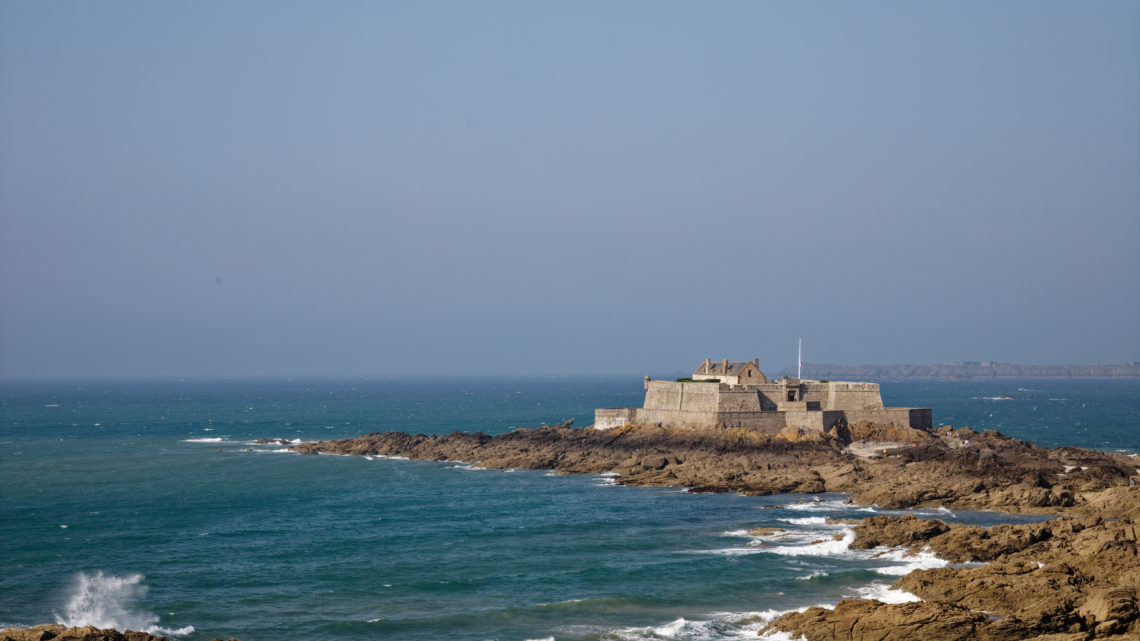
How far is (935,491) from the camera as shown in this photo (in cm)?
4375

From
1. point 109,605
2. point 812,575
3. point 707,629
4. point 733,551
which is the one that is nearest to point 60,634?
point 109,605

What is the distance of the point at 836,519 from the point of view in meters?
40.0

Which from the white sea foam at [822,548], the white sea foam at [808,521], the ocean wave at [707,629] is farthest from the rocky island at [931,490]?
the white sea foam at [808,521]

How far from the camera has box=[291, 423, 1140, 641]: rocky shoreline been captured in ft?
75.5

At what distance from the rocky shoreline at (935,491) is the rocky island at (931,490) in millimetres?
60

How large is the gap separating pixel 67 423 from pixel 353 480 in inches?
2515

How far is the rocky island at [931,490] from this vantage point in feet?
75.7

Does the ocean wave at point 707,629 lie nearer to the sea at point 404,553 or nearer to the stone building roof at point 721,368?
the sea at point 404,553

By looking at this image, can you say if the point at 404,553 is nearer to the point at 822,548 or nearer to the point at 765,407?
the point at 822,548

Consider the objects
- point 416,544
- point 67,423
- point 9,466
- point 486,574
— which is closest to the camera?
point 486,574

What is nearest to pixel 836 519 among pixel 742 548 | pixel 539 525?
pixel 742 548

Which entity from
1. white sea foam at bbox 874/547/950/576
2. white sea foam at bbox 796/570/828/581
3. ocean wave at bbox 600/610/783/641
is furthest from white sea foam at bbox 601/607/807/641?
white sea foam at bbox 874/547/950/576

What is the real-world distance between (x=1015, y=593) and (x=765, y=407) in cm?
3707

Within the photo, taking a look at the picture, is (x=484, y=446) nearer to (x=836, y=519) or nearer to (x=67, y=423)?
(x=836, y=519)
